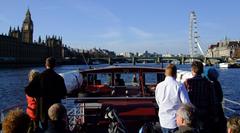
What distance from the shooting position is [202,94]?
692 cm

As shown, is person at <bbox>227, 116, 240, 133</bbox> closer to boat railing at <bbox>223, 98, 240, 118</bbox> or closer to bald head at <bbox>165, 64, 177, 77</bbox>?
bald head at <bbox>165, 64, 177, 77</bbox>

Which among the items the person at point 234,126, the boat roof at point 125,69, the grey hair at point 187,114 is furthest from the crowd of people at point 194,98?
the boat roof at point 125,69

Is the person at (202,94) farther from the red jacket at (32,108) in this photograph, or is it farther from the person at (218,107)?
the red jacket at (32,108)

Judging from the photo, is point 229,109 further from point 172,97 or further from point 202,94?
point 172,97

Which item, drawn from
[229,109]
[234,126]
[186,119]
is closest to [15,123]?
[186,119]

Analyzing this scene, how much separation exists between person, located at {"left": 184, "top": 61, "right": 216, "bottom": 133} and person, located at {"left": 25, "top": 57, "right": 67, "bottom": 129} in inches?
84.7

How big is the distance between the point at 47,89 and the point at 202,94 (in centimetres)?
253

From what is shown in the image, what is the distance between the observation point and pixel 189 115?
15.4 feet

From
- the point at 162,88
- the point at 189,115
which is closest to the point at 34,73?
the point at 162,88

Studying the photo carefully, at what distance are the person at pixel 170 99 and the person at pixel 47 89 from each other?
6.16ft

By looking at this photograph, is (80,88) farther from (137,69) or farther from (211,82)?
(211,82)

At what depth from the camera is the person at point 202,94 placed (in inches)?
270

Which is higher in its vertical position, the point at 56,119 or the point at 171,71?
the point at 171,71

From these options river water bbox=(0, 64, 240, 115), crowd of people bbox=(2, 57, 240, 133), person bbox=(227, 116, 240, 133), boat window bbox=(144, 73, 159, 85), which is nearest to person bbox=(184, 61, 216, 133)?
crowd of people bbox=(2, 57, 240, 133)
